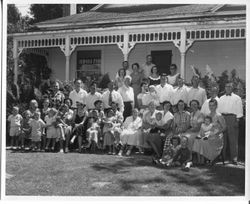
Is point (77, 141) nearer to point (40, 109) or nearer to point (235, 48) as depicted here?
point (40, 109)

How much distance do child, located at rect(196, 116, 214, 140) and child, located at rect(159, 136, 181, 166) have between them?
42cm

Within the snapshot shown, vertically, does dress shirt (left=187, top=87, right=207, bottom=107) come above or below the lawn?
above

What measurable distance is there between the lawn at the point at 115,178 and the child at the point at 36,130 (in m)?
1.12

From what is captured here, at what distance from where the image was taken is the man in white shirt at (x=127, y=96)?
9219 millimetres

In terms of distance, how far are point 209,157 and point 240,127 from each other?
2.88ft

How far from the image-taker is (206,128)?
7.83m

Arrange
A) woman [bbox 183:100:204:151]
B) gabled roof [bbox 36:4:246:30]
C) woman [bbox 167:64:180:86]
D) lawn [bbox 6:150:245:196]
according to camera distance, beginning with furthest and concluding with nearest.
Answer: gabled roof [bbox 36:4:246:30], woman [bbox 167:64:180:86], woman [bbox 183:100:204:151], lawn [bbox 6:150:245:196]

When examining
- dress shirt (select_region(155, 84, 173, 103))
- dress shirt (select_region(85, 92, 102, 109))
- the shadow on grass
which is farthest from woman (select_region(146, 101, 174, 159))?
dress shirt (select_region(85, 92, 102, 109))

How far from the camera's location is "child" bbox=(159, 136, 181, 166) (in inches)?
297

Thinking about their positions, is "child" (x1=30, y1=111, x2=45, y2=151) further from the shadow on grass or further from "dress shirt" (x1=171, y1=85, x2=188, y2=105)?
the shadow on grass

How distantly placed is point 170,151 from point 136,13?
20.7ft

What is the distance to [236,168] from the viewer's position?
24.1 feet

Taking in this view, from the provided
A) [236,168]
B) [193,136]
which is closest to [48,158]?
[193,136]

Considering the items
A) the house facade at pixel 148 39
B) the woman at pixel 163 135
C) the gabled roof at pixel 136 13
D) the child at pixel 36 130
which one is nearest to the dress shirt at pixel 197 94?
the woman at pixel 163 135
